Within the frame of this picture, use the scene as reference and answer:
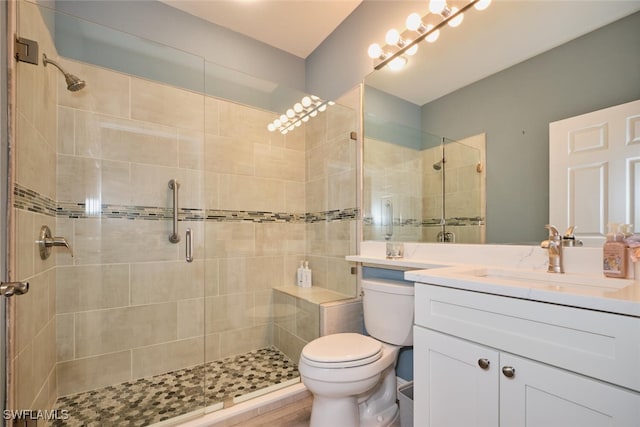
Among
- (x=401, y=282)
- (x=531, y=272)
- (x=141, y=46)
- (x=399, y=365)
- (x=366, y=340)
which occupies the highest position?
(x=141, y=46)

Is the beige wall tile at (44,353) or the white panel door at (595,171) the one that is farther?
the beige wall tile at (44,353)

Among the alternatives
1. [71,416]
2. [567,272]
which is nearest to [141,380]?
[71,416]

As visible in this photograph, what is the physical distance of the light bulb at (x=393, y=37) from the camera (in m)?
1.79

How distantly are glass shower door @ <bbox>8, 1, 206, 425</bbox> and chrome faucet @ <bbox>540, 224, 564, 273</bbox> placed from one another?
1.86 m

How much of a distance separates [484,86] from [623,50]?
486 mm

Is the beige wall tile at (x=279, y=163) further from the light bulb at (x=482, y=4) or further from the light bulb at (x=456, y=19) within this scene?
the light bulb at (x=482, y=4)

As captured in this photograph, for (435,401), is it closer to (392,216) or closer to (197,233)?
(392,216)

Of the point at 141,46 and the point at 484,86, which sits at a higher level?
the point at 141,46

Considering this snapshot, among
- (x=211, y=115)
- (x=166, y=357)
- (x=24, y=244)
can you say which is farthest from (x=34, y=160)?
(x=166, y=357)

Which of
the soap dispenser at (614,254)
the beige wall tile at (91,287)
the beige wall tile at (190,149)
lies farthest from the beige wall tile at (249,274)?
the soap dispenser at (614,254)

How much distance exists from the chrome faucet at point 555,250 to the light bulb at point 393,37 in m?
1.36

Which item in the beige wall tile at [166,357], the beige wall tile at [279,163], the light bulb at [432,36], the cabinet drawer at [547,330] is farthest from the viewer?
the beige wall tile at [279,163]

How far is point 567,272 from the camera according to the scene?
111 centimetres

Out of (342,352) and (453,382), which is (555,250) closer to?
(453,382)
